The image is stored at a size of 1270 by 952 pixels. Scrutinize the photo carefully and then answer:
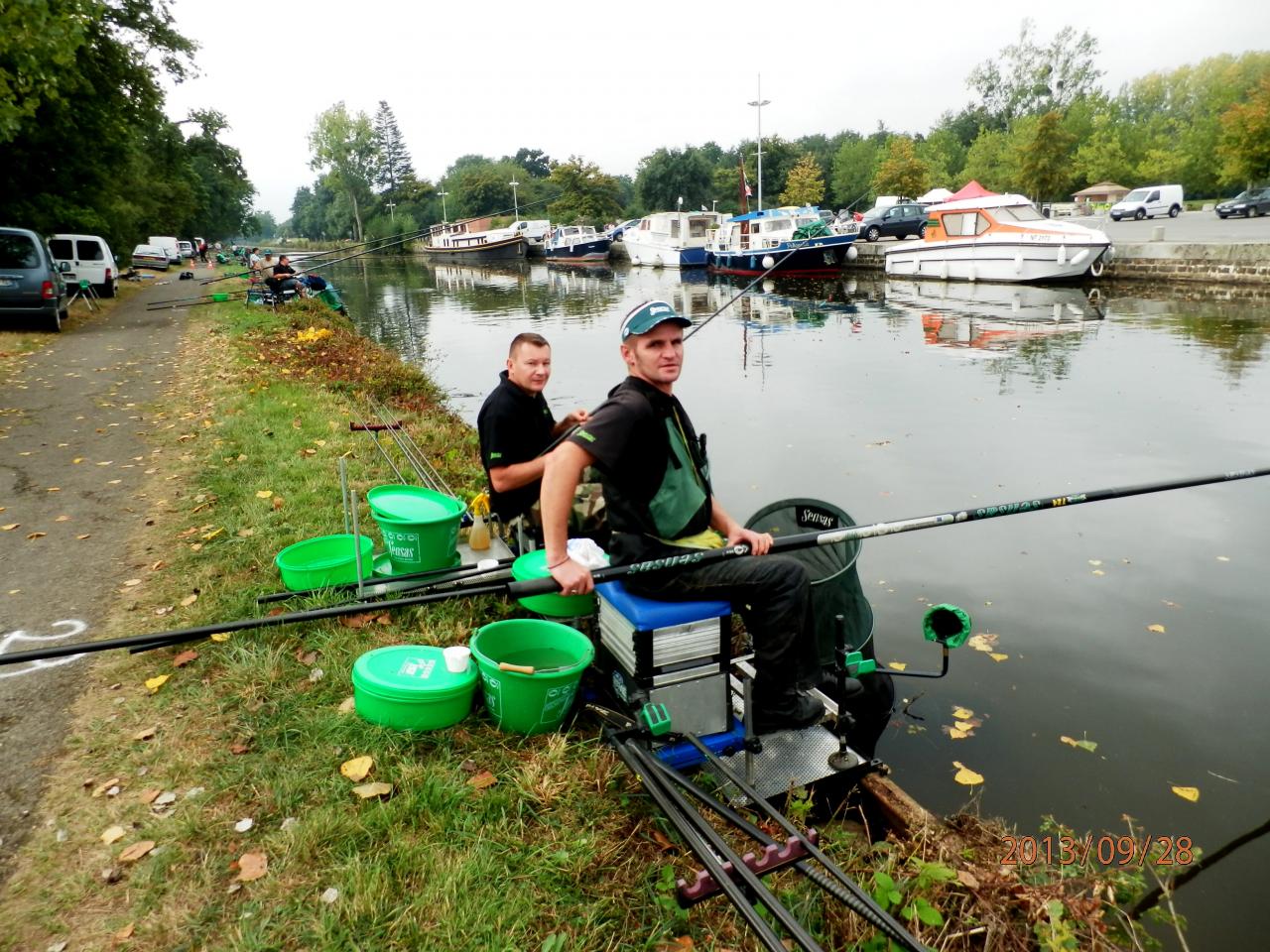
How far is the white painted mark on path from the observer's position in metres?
4.03

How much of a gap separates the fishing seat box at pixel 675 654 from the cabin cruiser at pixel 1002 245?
87.2 feet

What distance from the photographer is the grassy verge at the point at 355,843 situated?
8.62 ft

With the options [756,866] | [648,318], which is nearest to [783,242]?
[648,318]

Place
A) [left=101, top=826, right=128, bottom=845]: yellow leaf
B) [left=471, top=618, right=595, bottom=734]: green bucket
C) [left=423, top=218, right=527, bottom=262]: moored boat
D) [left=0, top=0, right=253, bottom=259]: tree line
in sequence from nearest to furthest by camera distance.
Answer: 1. [left=101, top=826, right=128, bottom=845]: yellow leaf
2. [left=471, top=618, right=595, bottom=734]: green bucket
3. [left=0, top=0, right=253, bottom=259]: tree line
4. [left=423, top=218, right=527, bottom=262]: moored boat

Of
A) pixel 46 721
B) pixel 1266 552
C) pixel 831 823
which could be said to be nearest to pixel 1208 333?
pixel 1266 552

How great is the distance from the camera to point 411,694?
3457mm

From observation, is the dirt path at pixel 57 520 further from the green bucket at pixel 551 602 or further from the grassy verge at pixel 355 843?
the green bucket at pixel 551 602

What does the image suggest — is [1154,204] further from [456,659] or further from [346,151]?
[346,151]

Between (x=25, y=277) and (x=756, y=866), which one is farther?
(x=25, y=277)

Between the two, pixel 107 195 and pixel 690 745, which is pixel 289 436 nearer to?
pixel 690 745

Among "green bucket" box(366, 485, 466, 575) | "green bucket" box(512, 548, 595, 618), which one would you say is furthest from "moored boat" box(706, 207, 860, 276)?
"green bucket" box(512, 548, 595, 618)

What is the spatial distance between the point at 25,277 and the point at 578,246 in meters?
39.4

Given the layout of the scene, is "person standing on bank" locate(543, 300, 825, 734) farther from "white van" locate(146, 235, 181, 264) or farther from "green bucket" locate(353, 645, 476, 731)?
"white van" locate(146, 235, 181, 264)

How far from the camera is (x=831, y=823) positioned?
3.56 m
